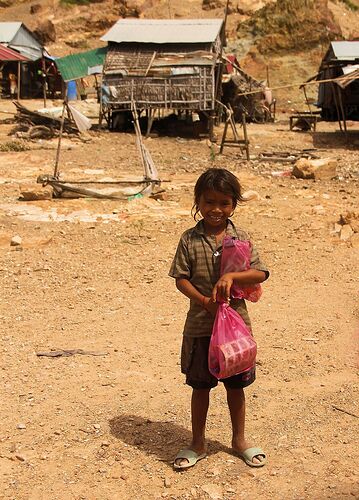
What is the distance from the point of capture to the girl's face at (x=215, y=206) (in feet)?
8.44

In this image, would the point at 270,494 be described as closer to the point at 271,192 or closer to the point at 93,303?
the point at 93,303

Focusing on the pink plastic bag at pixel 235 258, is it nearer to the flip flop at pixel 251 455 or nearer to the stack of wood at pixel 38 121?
the flip flop at pixel 251 455

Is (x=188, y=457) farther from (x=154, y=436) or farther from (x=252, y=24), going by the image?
A: (x=252, y=24)

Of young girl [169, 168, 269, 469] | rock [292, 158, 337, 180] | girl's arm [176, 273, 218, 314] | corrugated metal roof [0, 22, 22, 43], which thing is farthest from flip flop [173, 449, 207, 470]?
corrugated metal roof [0, 22, 22, 43]

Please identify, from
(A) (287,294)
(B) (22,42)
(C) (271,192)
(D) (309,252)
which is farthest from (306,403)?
(B) (22,42)

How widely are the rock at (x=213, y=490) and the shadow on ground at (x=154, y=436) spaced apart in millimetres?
234

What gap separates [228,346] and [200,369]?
0.22 metres

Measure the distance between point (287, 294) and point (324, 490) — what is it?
2610mm

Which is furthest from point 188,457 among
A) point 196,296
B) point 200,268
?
point 200,268

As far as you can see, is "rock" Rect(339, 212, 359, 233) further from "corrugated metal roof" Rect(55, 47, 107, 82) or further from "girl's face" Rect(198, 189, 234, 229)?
"corrugated metal roof" Rect(55, 47, 107, 82)

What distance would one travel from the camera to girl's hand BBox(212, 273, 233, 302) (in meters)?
2.49

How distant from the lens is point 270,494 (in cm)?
255

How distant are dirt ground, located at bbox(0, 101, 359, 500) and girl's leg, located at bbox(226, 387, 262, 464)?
A: 0.09 meters

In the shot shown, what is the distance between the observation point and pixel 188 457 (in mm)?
2740
